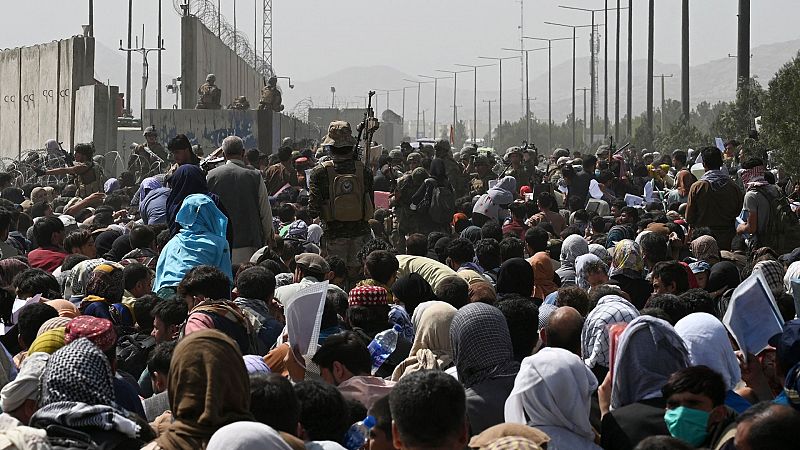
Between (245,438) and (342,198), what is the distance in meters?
7.74

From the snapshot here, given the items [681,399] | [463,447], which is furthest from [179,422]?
[681,399]

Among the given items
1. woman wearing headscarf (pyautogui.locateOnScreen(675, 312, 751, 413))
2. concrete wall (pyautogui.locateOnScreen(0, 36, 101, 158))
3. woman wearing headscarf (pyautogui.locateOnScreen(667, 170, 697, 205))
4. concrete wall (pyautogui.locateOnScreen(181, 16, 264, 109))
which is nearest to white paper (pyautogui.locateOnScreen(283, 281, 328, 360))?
woman wearing headscarf (pyautogui.locateOnScreen(675, 312, 751, 413))

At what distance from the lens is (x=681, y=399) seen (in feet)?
17.6

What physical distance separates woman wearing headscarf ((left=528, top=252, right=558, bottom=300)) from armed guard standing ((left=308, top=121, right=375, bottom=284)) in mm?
1993

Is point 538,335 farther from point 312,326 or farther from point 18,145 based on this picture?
point 18,145

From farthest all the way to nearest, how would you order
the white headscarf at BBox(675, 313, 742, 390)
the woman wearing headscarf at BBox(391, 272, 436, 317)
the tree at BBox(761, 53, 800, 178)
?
the tree at BBox(761, 53, 800, 178) → the woman wearing headscarf at BBox(391, 272, 436, 317) → the white headscarf at BBox(675, 313, 742, 390)

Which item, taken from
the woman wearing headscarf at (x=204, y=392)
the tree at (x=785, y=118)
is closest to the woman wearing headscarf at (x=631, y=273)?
the woman wearing headscarf at (x=204, y=392)

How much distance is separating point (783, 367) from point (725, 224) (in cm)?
717

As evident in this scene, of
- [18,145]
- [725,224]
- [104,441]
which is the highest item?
[18,145]

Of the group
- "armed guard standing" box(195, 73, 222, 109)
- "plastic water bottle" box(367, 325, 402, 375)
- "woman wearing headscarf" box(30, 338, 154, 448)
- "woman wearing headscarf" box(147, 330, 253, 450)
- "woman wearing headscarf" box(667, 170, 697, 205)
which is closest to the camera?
"woman wearing headscarf" box(147, 330, 253, 450)

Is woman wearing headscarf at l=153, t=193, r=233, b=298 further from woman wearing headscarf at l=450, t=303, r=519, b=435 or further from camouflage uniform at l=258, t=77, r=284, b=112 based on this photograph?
camouflage uniform at l=258, t=77, r=284, b=112

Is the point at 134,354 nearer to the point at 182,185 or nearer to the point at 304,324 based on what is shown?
the point at 304,324

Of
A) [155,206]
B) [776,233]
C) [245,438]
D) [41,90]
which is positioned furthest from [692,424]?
[41,90]

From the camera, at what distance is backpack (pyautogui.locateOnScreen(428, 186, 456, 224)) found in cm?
1588
